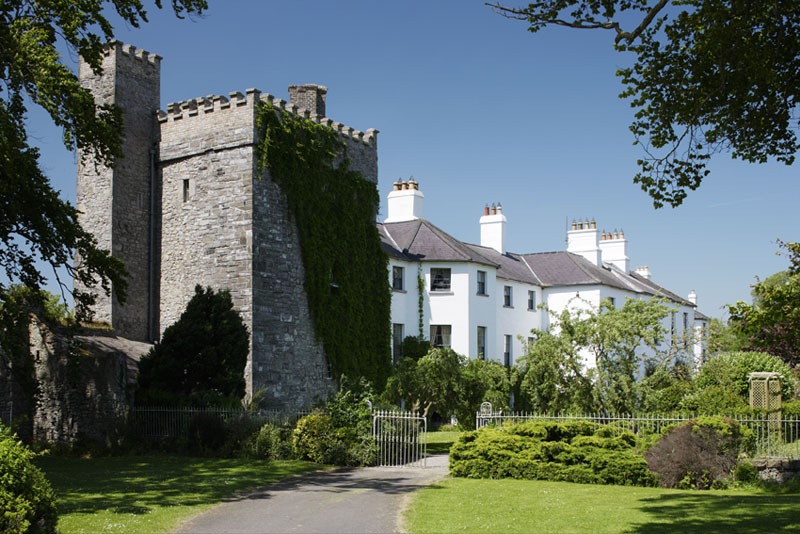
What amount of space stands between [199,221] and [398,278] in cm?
1306

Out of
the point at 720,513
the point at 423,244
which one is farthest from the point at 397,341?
the point at 720,513

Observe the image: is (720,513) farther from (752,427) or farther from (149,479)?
(149,479)

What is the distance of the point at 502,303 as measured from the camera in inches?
1727

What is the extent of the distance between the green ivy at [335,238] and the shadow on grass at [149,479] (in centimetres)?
779

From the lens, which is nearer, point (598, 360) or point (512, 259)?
point (598, 360)

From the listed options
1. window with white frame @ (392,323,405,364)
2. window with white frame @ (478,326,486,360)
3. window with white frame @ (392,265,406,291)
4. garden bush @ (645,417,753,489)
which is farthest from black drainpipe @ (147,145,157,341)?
garden bush @ (645,417,753,489)

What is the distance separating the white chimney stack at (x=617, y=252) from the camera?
5525cm

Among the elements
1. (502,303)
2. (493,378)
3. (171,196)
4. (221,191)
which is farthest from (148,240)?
(502,303)

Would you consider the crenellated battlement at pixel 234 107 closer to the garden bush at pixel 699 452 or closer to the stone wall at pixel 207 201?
the stone wall at pixel 207 201

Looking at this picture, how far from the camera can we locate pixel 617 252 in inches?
2180

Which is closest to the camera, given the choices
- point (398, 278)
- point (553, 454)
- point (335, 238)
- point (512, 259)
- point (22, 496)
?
point (22, 496)

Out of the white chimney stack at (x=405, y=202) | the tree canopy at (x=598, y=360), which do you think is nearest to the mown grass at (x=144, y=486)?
the tree canopy at (x=598, y=360)

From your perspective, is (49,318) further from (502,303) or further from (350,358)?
(502,303)

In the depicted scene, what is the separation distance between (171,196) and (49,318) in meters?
6.06
